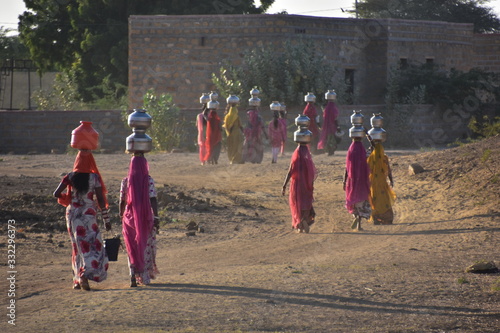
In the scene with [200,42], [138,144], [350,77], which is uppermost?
[200,42]

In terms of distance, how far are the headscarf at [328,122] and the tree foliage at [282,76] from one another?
136 inches

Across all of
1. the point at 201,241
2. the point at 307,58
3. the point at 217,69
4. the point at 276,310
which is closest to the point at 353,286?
the point at 276,310

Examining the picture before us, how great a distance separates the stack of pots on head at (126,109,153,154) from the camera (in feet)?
26.2

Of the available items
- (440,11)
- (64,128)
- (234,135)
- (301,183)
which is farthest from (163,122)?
(440,11)

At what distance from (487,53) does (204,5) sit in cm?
1166

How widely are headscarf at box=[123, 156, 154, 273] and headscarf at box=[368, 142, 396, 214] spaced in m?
4.93

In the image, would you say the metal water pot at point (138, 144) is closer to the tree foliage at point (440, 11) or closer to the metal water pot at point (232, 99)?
the metal water pot at point (232, 99)

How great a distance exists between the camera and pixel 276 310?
6879 millimetres

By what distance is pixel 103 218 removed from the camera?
7.92 metres

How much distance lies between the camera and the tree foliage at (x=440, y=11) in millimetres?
43375

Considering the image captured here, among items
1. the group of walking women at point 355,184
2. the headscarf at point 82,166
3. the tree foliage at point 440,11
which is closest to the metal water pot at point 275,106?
the group of walking women at point 355,184

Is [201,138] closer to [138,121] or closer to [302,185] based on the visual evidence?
[302,185]

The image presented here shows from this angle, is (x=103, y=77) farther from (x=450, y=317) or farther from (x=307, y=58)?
(x=450, y=317)

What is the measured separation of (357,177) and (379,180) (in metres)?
0.42
